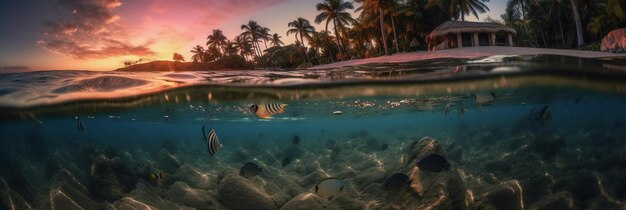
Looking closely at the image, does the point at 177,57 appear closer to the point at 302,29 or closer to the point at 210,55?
the point at 210,55

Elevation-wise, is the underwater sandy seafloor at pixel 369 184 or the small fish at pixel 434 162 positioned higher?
the small fish at pixel 434 162

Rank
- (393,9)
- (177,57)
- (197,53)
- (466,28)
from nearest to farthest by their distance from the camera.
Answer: (177,57), (197,53), (466,28), (393,9)

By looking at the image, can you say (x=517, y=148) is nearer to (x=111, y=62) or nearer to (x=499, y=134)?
(x=499, y=134)

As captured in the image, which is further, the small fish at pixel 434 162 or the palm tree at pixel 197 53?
the palm tree at pixel 197 53

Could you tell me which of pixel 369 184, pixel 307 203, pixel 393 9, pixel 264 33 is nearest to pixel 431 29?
pixel 393 9

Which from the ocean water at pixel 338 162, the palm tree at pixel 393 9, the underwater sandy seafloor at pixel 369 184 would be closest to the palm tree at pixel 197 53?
the ocean water at pixel 338 162

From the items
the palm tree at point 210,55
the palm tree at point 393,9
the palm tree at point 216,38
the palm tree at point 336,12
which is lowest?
the palm tree at point 210,55

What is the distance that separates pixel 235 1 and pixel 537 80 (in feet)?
38.5

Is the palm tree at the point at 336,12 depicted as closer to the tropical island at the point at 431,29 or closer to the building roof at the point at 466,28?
the tropical island at the point at 431,29

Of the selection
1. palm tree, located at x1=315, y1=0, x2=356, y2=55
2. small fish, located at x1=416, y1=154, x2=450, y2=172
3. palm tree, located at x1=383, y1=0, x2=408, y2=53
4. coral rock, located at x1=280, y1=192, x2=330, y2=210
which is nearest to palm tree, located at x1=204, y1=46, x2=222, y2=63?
coral rock, located at x1=280, y1=192, x2=330, y2=210

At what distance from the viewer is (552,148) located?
12.5 m

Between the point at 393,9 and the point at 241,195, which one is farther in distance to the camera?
the point at 393,9

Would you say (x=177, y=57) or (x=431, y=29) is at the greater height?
(x=431, y=29)

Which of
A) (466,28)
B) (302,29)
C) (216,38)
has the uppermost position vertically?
(302,29)
